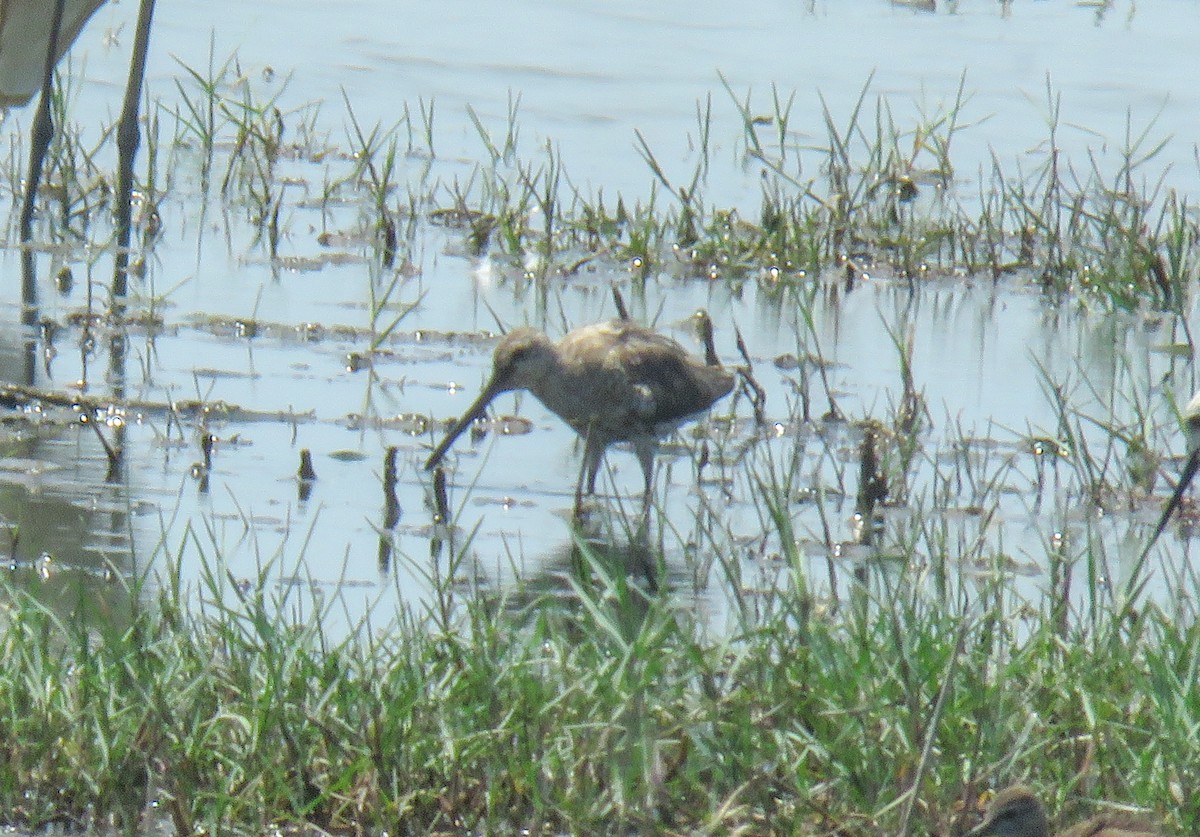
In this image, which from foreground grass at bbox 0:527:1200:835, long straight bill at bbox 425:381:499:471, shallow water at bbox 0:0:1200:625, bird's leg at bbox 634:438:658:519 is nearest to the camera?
foreground grass at bbox 0:527:1200:835

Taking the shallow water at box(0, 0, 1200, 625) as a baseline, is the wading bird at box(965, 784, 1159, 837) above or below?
below

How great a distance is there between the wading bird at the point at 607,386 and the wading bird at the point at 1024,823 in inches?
109

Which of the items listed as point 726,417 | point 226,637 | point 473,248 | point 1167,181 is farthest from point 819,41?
point 226,637

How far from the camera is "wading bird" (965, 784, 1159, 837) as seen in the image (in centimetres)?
397

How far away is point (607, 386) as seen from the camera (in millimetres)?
6840

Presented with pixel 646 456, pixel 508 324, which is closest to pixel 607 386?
pixel 646 456

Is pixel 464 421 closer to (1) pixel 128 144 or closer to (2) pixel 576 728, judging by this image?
(2) pixel 576 728

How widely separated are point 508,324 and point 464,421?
1.56 m

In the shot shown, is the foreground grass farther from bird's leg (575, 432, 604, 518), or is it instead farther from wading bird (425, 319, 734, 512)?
wading bird (425, 319, 734, 512)

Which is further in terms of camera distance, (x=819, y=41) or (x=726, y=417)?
(x=819, y=41)

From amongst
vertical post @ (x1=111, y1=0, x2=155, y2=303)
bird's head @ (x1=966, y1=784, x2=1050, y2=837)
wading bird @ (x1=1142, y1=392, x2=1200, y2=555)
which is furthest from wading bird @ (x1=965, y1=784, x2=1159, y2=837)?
vertical post @ (x1=111, y1=0, x2=155, y2=303)

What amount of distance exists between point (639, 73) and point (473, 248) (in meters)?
4.18

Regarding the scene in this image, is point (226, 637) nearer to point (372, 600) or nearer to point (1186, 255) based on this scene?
point (372, 600)

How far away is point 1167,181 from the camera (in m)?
10.9
